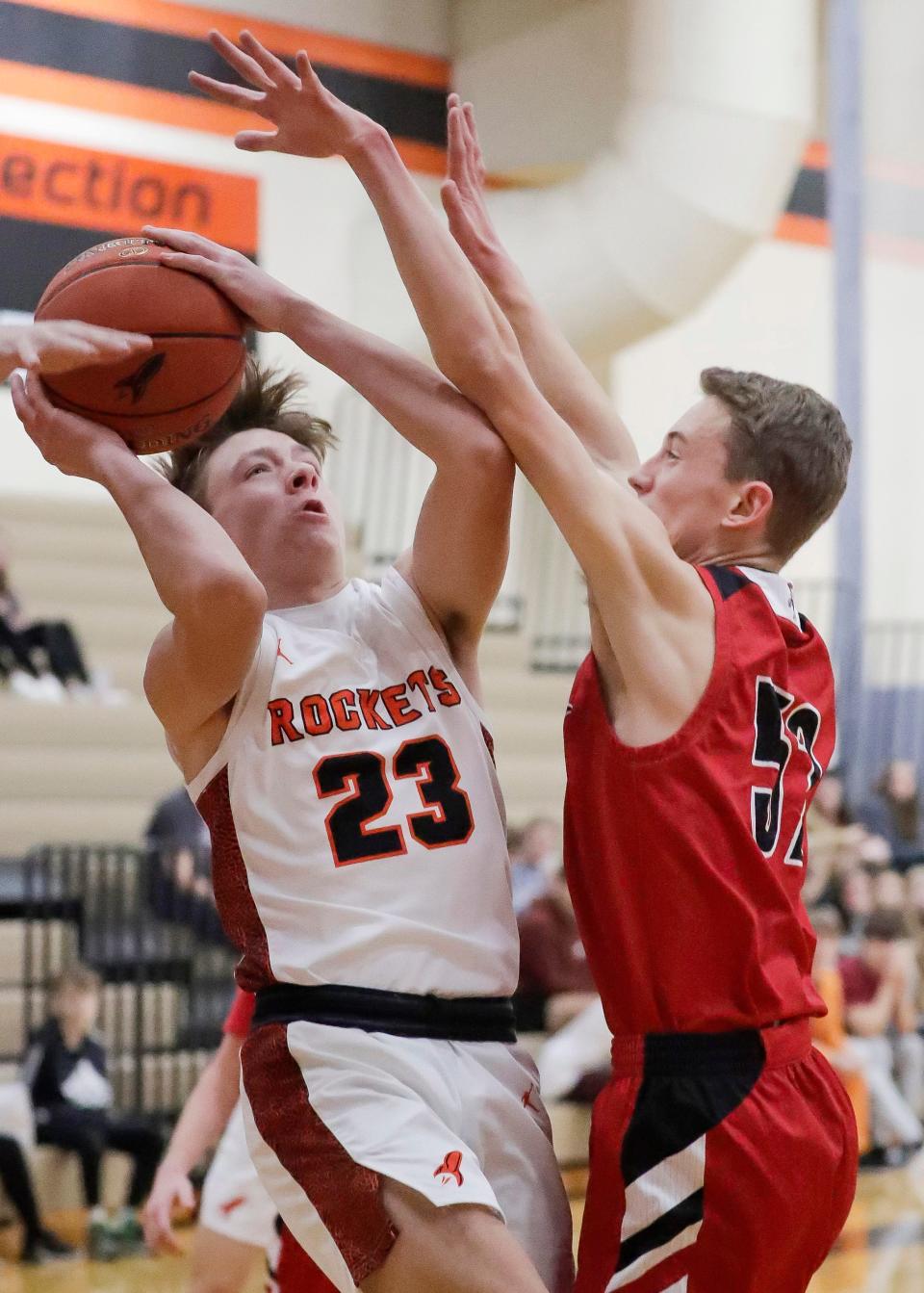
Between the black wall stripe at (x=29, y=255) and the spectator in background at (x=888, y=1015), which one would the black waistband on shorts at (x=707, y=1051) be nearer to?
the spectator in background at (x=888, y=1015)

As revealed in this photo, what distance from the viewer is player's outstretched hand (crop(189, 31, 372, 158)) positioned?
2.58 m

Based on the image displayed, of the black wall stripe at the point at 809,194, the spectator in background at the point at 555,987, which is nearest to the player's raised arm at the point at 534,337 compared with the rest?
the spectator in background at the point at 555,987

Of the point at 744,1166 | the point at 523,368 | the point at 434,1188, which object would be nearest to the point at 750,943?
the point at 744,1166

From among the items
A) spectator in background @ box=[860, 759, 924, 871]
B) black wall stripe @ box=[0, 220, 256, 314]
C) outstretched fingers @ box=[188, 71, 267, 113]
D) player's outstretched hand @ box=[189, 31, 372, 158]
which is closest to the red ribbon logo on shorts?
player's outstretched hand @ box=[189, 31, 372, 158]

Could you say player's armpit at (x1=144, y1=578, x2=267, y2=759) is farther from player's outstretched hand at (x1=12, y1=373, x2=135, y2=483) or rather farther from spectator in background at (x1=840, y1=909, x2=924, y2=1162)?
spectator in background at (x1=840, y1=909, x2=924, y2=1162)

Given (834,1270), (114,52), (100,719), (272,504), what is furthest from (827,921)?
(114,52)

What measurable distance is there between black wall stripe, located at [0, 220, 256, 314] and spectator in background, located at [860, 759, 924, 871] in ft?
19.5

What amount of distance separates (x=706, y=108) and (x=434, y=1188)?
369 inches

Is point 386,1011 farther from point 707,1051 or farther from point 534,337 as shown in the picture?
point 534,337

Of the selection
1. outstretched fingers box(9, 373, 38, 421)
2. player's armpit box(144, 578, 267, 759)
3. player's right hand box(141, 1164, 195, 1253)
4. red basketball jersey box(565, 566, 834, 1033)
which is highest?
outstretched fingers box(9, 373, 38, 421)

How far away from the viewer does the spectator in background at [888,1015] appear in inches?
341

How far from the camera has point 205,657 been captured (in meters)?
2.39

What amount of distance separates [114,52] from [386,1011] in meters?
10.2

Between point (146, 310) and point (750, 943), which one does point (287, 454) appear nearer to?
point (146, 310)
